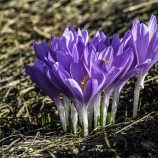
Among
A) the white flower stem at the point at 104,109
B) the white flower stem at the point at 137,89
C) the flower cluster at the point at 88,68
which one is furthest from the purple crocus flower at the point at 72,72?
the white flower stem at the point at 137,89

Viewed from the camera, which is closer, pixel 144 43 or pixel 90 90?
pixel 90 90

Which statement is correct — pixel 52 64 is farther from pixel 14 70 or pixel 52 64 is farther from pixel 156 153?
pixel 14 70

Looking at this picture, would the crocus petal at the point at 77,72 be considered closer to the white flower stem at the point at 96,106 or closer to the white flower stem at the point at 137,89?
the white flower stem at the point at 96,106

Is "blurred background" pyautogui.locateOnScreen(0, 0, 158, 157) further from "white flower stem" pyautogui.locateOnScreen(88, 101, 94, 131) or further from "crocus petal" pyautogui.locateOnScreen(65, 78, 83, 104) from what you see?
"crocus petal" pyautogui.locateOnScreen(65, 78, 83, 104)

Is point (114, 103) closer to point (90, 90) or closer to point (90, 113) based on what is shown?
point (90, 113)

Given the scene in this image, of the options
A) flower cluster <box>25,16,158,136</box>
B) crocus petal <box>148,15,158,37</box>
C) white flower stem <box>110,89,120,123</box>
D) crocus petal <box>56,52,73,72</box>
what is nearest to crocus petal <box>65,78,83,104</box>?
flower cluster <box>25,16,158,136</box>

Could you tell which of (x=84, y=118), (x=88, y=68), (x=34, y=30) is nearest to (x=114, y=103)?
(x=84, y=118)

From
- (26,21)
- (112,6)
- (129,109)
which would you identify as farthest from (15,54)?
(129,109)
